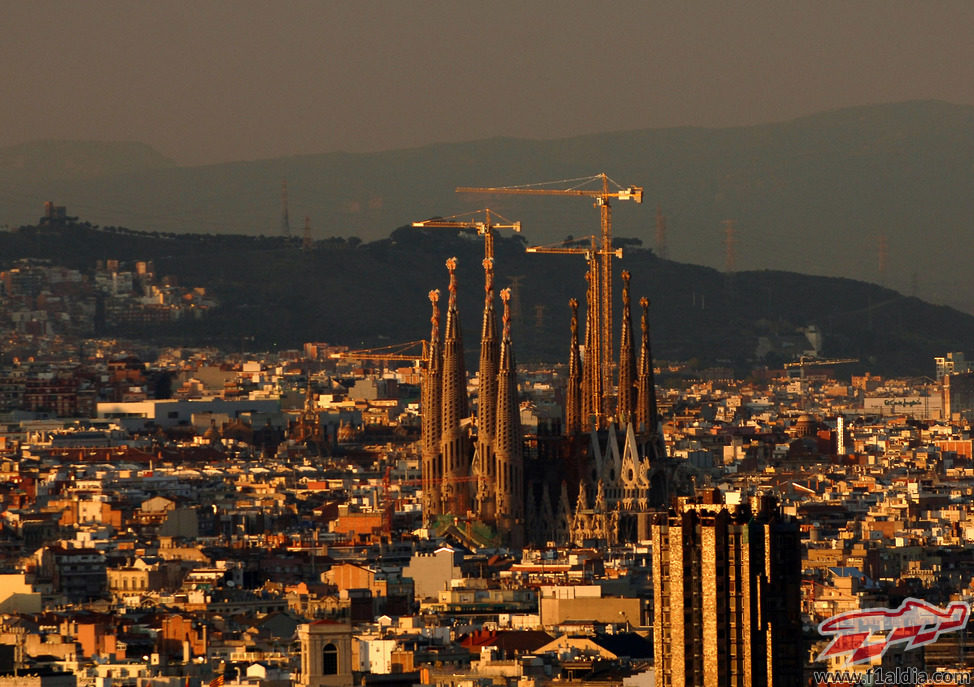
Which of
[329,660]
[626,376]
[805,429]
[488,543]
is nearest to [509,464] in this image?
[488,543]

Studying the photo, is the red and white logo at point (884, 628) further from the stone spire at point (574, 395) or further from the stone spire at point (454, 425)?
the stone spire at point (574, 395)

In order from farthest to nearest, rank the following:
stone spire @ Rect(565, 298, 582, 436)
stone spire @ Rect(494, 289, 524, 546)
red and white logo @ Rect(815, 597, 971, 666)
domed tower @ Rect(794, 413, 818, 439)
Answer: domed tower @ Rect(794, 413, 818, 439) → stone spire @ Rect(565, 298, 582, 436) → stone spire @ Rect(494, 289, 524, 546) → red and white logo @ Rect(815, 597, 971, 666)

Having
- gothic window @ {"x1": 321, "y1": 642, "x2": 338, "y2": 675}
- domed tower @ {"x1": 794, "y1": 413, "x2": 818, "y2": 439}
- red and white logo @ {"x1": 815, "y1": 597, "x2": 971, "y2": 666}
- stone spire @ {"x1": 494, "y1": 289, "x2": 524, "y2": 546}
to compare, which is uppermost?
domed tower @ {"x1": 794, "y1": 413, "x2": 818, "y2": 439}

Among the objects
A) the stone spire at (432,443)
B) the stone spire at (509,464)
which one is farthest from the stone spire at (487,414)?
the stone spire at (432,443)

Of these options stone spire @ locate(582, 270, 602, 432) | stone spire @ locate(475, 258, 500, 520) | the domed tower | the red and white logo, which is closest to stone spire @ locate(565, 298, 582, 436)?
stone spire @ locate(582, 270, 602, 432)

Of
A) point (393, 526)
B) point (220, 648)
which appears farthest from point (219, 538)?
point (220, 648)

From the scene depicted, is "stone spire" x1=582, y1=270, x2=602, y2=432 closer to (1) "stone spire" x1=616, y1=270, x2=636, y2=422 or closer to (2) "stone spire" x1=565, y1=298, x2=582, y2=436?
(2) "stone spire" x1=565, y1=298, x2=582, y2=436

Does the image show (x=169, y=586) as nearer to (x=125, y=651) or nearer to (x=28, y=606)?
(x=28, y=606)
